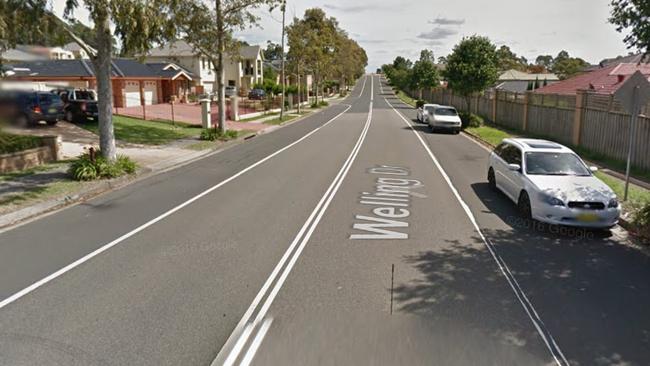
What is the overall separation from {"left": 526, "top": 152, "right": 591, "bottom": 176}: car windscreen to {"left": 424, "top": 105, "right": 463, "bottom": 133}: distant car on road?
1625 cm

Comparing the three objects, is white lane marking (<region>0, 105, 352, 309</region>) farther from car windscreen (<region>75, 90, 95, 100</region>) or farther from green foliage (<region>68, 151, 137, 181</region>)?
car windscreen (<region>75, 90, 95, 100</region>)

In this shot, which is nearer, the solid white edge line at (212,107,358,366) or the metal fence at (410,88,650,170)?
the solid white edge line at (212,107,358,366)

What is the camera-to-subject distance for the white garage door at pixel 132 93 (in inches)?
1379

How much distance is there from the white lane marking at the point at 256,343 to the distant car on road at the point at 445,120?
74.3 feet

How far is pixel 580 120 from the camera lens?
1784 cm

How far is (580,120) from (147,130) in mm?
19489

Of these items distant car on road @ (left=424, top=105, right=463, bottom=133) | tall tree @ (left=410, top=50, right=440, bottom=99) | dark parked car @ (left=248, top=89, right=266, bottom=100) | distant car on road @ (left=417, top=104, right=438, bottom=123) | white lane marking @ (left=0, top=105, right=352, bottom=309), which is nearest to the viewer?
white lane marking @ (left=0, top=105, right=352, bottom=309)

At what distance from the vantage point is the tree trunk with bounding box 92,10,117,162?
1224 centimetres

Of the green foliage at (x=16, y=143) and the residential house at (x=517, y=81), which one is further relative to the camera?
the residential house at (x=517, y=81)

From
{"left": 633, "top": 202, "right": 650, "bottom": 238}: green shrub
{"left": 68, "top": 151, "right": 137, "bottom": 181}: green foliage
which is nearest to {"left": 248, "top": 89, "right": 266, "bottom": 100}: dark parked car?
{"left": 68, "top": 151, "right": 137, "bottom": 181}: green foliage

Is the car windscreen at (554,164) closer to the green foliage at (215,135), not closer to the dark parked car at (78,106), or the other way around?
the green foliage at (215,135)

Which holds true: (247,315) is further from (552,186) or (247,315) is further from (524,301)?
(552,186)

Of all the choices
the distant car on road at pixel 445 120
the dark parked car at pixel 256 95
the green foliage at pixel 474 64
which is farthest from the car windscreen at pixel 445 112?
the dark parked car at pixel 256 95

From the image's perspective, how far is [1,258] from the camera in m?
6.67
